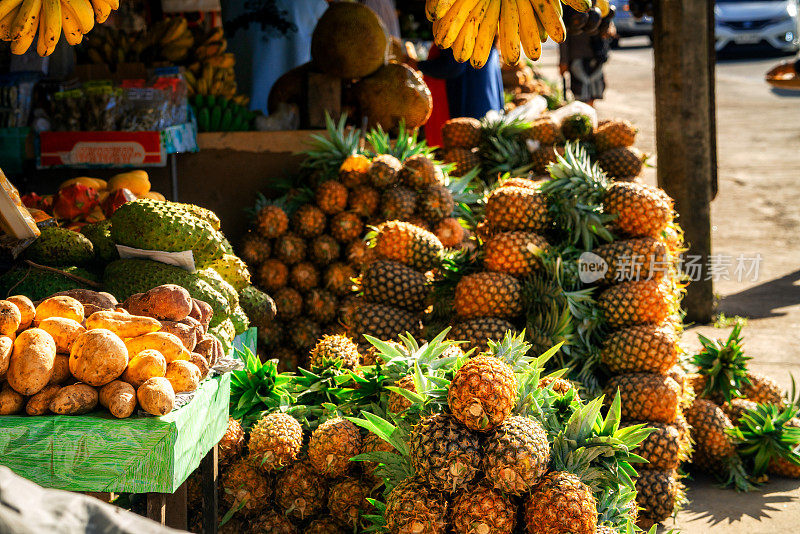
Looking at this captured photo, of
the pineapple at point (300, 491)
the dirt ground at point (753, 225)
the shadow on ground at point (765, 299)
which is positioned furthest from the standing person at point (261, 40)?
the pineapple at point (300, 491)

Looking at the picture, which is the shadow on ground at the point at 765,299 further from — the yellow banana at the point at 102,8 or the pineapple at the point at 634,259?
the yellow banana at the point at 102,8

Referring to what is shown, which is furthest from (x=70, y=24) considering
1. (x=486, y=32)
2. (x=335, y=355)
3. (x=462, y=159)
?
(x=462, y=159)

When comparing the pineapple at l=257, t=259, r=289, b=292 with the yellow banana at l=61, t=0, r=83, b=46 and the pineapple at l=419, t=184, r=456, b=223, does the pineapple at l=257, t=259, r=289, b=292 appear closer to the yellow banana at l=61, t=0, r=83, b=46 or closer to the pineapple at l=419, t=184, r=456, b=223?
the pineapple at l=419, t=184, r=456, b=223

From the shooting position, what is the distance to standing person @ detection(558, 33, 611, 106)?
10875mm

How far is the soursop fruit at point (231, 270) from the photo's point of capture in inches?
136

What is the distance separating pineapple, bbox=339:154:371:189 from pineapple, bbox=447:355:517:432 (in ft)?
9.43

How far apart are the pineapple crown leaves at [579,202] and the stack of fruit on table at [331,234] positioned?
861 millimetres

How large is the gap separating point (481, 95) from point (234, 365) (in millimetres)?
5791

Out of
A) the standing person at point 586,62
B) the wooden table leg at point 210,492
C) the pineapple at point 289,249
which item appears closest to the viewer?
the wooden table leg at point 210,492

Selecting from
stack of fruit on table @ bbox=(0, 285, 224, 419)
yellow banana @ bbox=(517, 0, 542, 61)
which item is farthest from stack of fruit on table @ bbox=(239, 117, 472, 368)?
stack of fruit on table @ bbox=(0, 285, 224, 419)

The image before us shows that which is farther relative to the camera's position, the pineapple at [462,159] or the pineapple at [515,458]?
the pineapple at [462,159]

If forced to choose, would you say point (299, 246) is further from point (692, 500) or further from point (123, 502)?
point (692, 500)

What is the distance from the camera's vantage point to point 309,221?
4.90 m

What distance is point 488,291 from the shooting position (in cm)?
367
